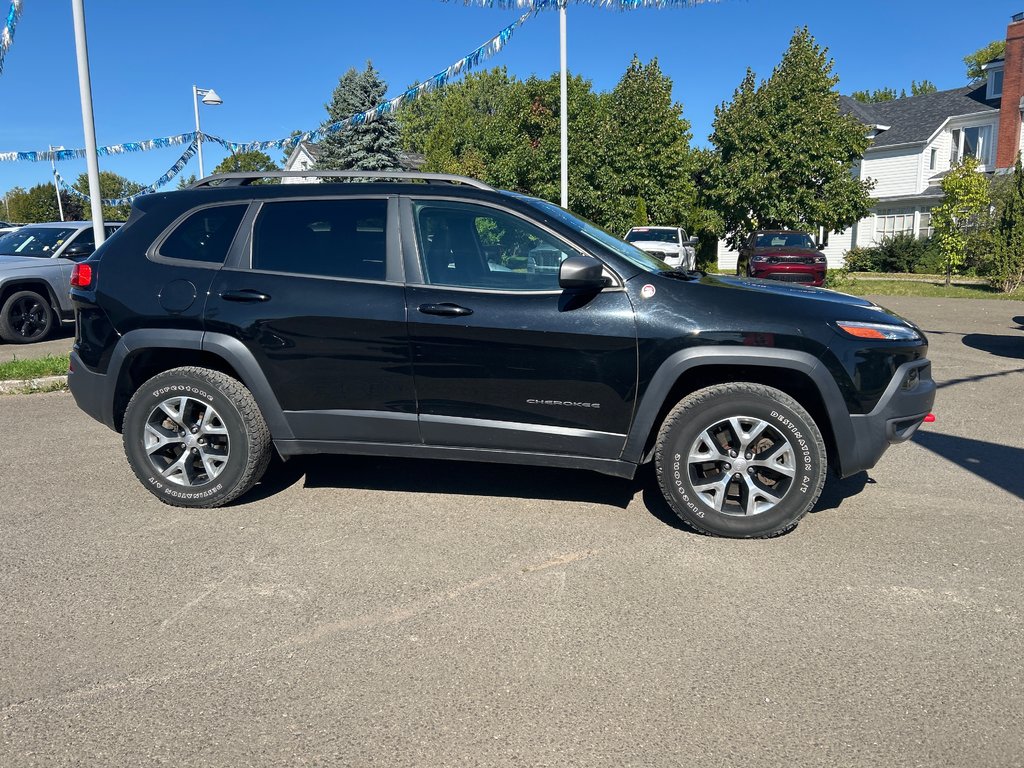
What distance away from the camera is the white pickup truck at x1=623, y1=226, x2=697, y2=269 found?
69.3 ft

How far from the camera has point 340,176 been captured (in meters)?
4.88

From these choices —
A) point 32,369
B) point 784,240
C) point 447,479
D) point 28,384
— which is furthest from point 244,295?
point 784,240

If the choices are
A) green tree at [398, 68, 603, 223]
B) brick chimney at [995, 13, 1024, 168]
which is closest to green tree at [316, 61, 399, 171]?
green tree at [398, 68, 603, 223]

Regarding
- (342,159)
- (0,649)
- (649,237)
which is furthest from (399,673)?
(342,159)

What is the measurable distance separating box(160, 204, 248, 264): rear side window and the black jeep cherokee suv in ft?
0.04

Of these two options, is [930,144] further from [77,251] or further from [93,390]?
[93,390]

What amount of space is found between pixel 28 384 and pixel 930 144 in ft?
130

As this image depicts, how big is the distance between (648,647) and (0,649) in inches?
100

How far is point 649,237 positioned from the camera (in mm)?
22688

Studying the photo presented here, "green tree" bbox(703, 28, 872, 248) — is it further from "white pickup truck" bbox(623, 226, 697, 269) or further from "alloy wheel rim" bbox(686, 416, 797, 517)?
"alloy wheel rim" bbox(686, 416, 797, 517)

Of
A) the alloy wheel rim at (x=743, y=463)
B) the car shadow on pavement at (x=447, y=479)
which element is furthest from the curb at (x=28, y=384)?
the alloy wheel rim at (x=743, y=463)

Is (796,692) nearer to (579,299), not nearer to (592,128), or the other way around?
(579,299)

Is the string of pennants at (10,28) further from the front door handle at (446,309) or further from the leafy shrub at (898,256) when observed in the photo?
the leafy shrub at (898,256)

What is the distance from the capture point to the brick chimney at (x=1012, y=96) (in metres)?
34.8
